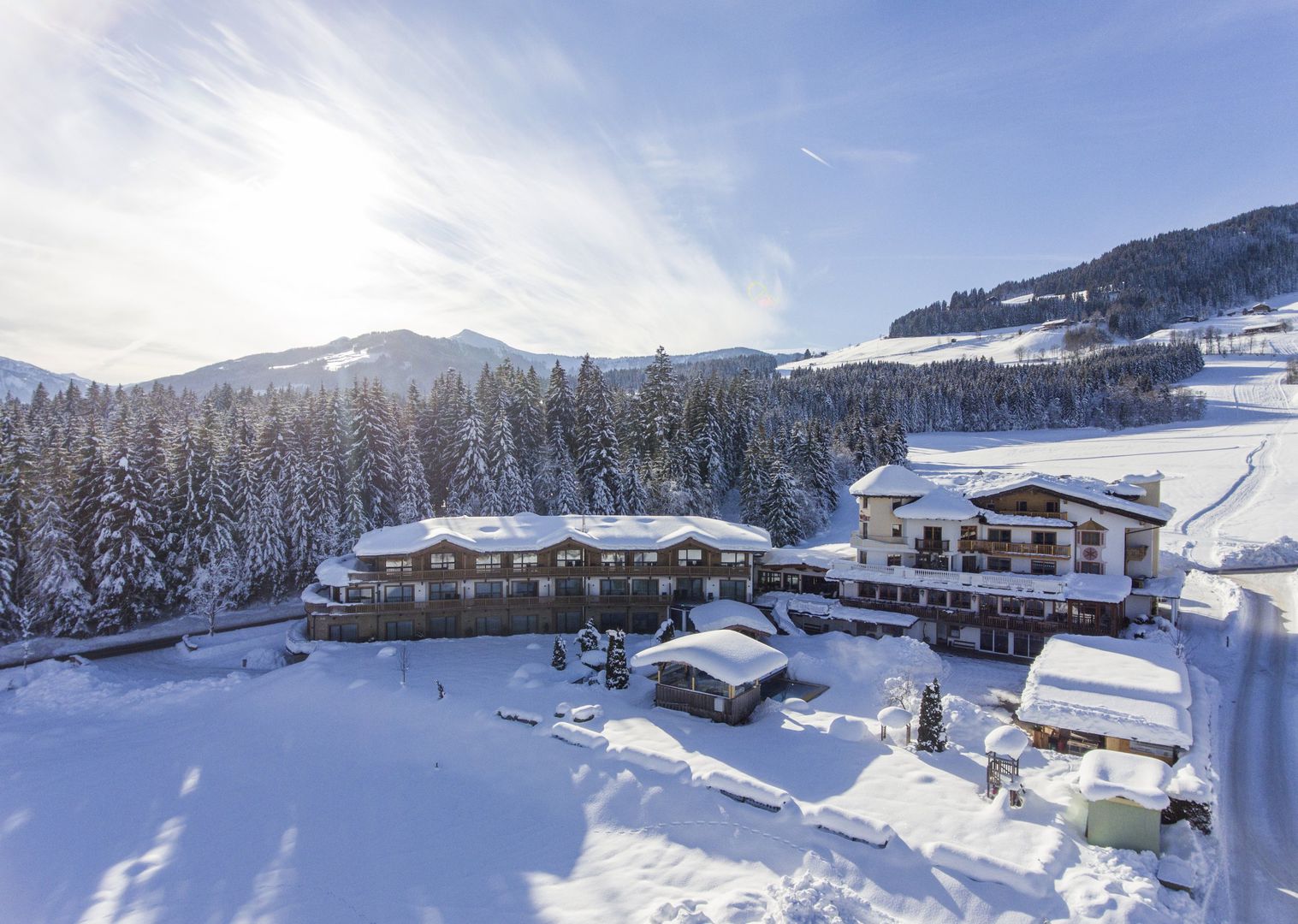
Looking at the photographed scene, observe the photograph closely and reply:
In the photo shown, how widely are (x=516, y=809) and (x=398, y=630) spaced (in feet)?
64.3

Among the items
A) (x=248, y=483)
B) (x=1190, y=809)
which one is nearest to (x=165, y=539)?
(x=248, y=483)

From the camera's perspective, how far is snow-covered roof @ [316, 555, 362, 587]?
35.0 meters

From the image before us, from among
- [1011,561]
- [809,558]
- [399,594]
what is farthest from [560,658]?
[1011,561]

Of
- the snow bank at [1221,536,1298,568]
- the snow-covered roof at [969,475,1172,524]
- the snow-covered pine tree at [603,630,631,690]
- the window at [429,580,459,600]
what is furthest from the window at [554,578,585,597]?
the snow bank at [1221,536,1298,568]

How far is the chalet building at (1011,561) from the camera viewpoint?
102 feet

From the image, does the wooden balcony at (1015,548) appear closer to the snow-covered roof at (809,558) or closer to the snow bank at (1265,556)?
the snow-covered roof at (809,558)

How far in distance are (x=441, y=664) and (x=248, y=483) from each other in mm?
22915

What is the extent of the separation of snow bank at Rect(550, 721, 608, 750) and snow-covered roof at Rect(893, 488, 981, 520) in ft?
71.7

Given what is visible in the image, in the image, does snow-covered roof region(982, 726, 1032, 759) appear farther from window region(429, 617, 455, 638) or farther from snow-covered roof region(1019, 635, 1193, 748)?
window region(429, 617, 455, 638)

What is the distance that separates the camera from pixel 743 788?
18.3 metres

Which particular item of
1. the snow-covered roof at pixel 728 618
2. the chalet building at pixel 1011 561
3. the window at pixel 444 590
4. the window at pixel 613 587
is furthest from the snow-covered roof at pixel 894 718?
the window at pixel 444 590

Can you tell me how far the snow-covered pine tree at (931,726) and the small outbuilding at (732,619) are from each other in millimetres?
11492

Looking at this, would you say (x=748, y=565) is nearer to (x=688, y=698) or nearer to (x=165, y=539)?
(x=688, y=698)

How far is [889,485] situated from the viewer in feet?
121
